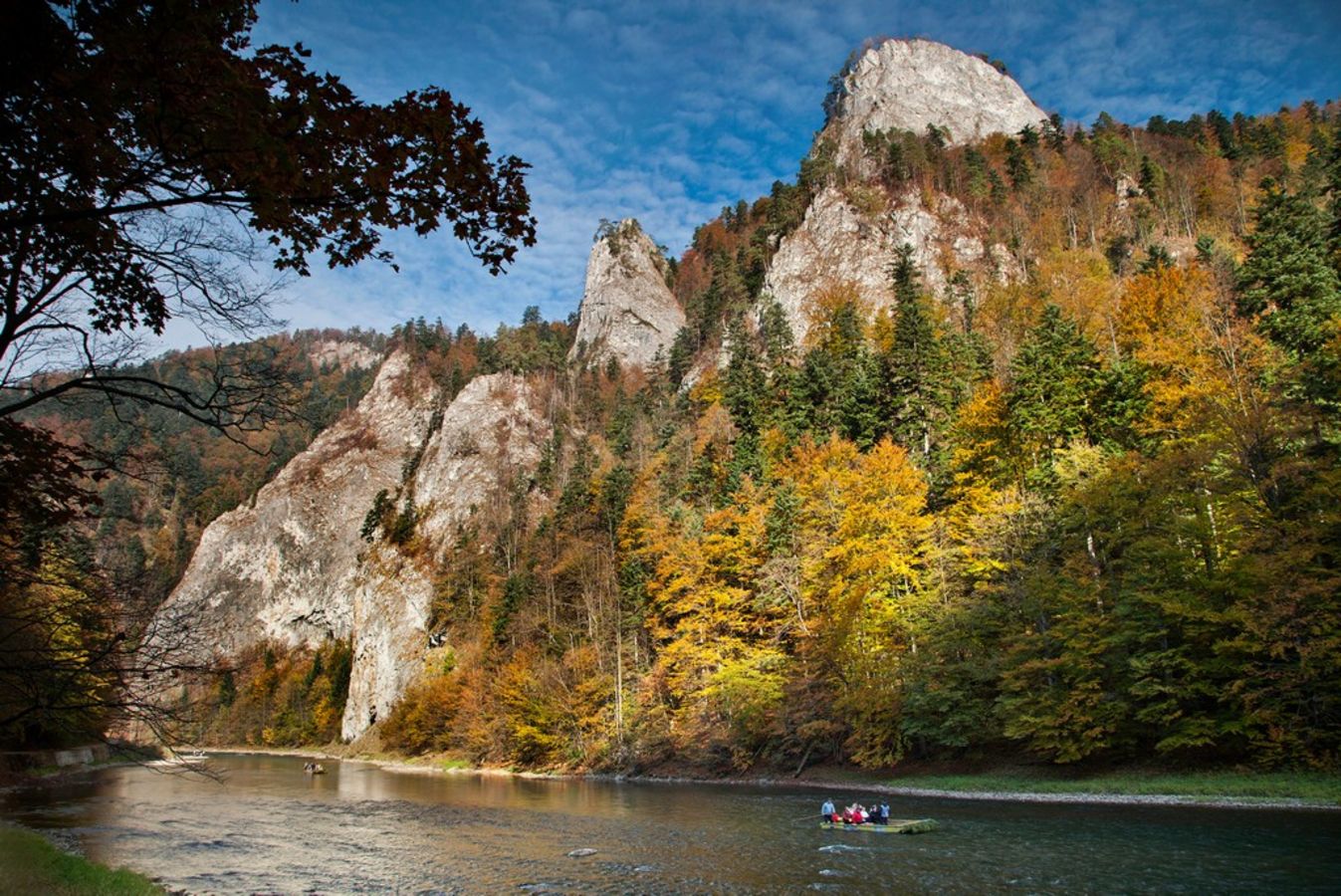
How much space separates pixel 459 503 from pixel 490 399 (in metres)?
21.0

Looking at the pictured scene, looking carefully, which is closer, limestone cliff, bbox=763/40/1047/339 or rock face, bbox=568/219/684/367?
limestone cliff, bbox=763/40/1047/339

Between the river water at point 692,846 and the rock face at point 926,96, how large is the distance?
12220 cm

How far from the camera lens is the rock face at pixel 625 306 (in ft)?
463

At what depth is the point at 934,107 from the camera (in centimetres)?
13288

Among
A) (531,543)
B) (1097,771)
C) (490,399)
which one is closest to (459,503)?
(490,399)

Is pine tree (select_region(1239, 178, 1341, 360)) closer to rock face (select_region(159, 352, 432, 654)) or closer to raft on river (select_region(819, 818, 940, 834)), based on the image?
raft on river (select_region(819, 818, 940, 834))

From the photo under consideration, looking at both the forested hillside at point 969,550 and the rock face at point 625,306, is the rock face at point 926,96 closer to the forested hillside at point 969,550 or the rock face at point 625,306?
the rock face at point 625,306

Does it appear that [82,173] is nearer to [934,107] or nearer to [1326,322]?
[1326,322]

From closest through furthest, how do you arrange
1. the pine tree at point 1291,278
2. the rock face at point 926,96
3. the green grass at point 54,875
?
1. the green grass at point 54,875
2. the pine tree at point 1291,278
3. the rock face at point 926,96

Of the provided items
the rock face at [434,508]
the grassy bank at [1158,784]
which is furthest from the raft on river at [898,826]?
the rock face at [434,508]

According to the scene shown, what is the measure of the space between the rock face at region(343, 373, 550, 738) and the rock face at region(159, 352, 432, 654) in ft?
81.7

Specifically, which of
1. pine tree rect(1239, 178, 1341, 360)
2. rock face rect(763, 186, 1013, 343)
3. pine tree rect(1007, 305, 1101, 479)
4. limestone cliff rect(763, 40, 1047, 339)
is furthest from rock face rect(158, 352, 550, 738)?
pine tree rect(1239, 178, 1341, 360)

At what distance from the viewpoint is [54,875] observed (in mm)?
15031

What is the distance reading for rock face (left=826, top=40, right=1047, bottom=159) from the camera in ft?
433
